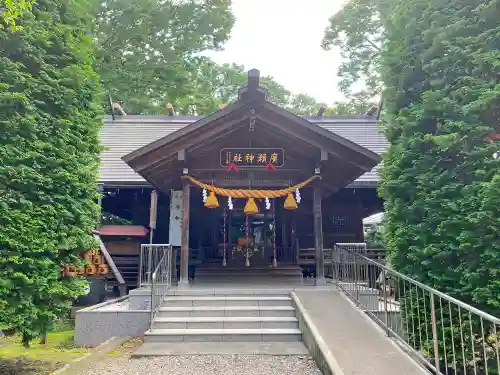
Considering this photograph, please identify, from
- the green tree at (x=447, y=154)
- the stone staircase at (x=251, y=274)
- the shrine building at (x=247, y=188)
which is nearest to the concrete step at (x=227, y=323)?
the shrine building at (x=247, y=188)

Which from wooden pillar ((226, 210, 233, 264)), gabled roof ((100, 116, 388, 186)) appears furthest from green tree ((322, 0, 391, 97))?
wooden pillar ((226, 210, 233, 264))

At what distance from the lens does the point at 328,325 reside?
21.4ft

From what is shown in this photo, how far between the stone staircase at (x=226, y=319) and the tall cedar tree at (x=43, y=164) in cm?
190

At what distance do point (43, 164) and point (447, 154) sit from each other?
551cm

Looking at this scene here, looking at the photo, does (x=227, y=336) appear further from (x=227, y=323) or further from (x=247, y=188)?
(x=247, y=188)

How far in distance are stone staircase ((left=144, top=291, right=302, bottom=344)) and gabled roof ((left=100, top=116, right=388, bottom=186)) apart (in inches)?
335

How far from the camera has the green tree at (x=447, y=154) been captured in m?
4.66

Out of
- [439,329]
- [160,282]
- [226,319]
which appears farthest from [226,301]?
[439,329]


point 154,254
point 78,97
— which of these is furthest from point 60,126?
point 154,254

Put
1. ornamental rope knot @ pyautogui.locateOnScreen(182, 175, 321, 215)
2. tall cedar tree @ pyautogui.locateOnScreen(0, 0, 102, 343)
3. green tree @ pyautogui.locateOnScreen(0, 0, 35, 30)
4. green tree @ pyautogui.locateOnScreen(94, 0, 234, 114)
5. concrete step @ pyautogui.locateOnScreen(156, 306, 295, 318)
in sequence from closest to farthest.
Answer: green tree @ pyautogui.locateOnScreen(0, 0, 35, 30)
tall cedar tree @ pyautogui.locateOnScreen(0, 0, 102, 343)
concrete step @ pyautogui.locateOnScreen(156, 306, 295, 318)
ornamental rope knot @ pyautogui.locateOnScreen(182, 175, 321, 215)
green tree @ pyautogui.locateOnScreen(94, 0, 234, 114)

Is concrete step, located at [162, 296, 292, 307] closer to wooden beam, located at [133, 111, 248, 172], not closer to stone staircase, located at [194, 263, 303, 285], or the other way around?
stone staircase, located at [194, 263, 303, 285]

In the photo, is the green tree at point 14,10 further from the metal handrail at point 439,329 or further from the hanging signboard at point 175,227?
the hanging signboard at point 175,227

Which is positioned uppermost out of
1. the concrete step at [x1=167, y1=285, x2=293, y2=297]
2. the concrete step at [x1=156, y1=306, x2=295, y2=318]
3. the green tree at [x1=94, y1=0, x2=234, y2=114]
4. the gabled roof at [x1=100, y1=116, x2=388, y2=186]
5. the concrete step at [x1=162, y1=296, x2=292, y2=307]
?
the green tree at [x1=94, y1=0, x2=234, y2=114]

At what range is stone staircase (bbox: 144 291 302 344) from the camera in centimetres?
696
